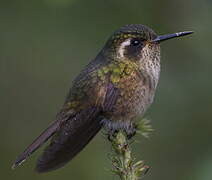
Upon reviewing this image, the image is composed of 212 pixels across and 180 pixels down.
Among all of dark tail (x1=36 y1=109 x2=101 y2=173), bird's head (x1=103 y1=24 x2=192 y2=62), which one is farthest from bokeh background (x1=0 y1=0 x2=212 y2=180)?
dark tail (x1=36 y1=109 x2=101 y2=173)

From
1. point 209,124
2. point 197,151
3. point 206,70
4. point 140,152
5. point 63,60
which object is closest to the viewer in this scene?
point 197,151

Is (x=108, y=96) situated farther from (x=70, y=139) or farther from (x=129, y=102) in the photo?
(x=70, y=139)

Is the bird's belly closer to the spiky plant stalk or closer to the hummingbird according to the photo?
the hummingbird

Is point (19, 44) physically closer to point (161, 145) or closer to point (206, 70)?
point (161, 145)

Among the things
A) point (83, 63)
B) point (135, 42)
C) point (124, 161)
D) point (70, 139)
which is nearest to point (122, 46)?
point (135, 42)

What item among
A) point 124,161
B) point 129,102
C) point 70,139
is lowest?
point 124,161

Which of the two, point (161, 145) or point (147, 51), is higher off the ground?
point (147, 51)

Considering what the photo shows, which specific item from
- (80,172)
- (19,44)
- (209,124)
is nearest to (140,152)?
(80,172)
